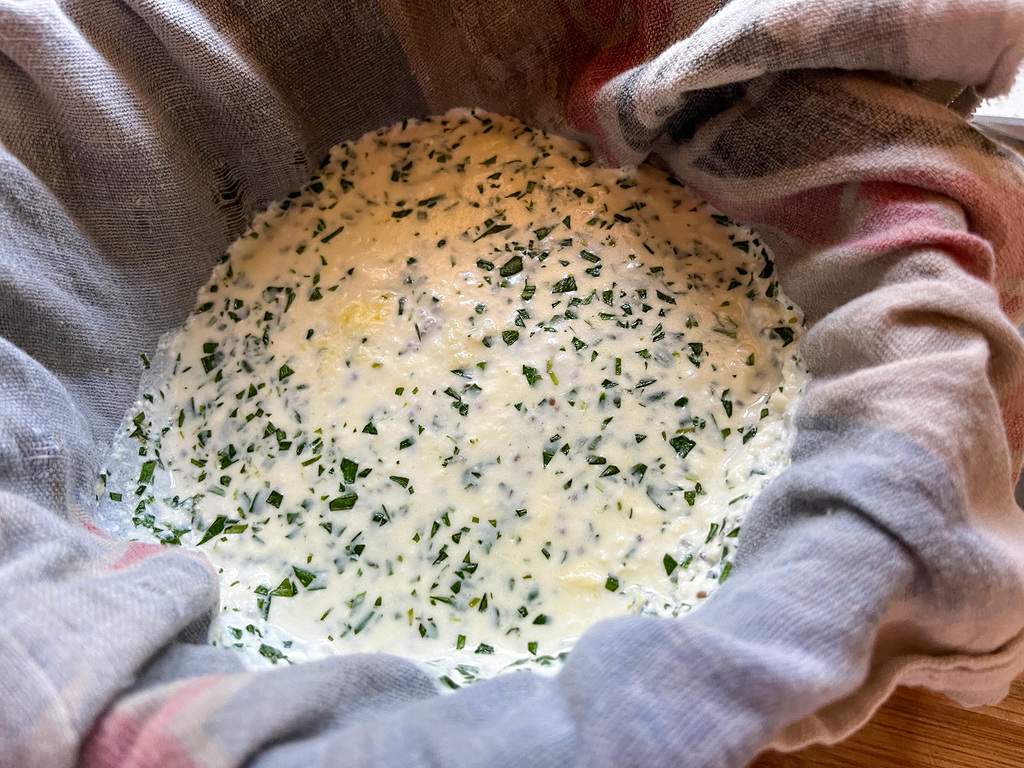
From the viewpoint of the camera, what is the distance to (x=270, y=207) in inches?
47.3

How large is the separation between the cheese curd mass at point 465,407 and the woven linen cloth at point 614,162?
2.4 inches

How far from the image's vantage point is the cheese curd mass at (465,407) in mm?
898

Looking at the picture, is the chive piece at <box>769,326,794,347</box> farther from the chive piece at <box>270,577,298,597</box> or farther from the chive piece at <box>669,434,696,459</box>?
the chive piece at <box>270,577,298,597</box>

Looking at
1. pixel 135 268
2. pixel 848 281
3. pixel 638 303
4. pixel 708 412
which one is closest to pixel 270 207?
pixel 135 268

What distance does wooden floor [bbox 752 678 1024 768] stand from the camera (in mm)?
857

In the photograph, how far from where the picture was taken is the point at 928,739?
874 mm

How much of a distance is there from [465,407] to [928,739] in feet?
2.01

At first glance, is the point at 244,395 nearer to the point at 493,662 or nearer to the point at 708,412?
the point at 493,662

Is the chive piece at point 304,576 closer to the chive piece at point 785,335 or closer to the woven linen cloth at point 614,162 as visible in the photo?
the woven linen cloth at point 614,162

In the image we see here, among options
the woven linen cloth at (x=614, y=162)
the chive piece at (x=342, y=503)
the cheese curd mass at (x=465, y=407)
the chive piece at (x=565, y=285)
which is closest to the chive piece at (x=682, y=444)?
the cheese curd mass at (x=465, y=407)

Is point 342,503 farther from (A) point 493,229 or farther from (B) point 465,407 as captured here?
(A) point 493,229

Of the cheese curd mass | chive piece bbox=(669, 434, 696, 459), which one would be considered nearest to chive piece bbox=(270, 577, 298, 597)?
the cheese curd mass

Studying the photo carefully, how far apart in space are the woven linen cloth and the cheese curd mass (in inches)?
2.4

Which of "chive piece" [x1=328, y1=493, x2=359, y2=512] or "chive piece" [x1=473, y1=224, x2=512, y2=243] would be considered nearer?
"chive piece" [x1=328, y1=493, x2=359, y2=512]
